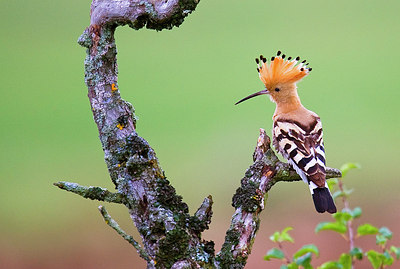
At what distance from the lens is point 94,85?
1.13 metres

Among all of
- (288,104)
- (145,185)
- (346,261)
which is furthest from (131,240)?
(288,104)

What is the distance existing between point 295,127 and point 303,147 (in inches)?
4.8

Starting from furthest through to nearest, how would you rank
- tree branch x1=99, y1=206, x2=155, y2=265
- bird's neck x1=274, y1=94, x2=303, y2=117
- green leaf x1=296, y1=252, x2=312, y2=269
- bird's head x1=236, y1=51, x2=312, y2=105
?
bird's neck x1=274, y1=94, x2=303, y2=117 < bird's head x1=236, y1=51, x2=312, y2=105 < green leaf x1=296, y1=252, x2=312, y2=269 < tree branch x1=99, y1=206, x2=155, y2=265

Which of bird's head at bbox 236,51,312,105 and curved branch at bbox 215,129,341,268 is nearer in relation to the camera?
curved branch at bbox 215,129,341,268

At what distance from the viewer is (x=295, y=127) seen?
1.66 m

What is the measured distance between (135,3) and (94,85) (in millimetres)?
184

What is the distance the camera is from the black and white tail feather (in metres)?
1.39

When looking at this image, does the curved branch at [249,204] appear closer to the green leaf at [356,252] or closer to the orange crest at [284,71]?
the green leaf at [356,252]

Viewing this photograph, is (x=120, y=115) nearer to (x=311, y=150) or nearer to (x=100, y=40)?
(x=100, y=40)

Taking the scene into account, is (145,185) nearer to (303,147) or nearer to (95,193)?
(95,193)

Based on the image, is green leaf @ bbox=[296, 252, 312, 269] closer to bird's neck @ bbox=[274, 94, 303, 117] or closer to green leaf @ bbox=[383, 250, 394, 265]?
green leaf @ bbox=[383, 250, 394, 265]

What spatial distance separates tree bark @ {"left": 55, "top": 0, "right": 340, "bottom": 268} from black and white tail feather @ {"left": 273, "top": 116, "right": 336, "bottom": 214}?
270 millimetres

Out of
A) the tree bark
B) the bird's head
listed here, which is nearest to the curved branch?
the tree bark

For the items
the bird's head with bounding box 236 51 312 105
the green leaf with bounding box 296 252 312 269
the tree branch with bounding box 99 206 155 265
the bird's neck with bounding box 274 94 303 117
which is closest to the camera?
the tree branch with bounding box 99 206 155 265
